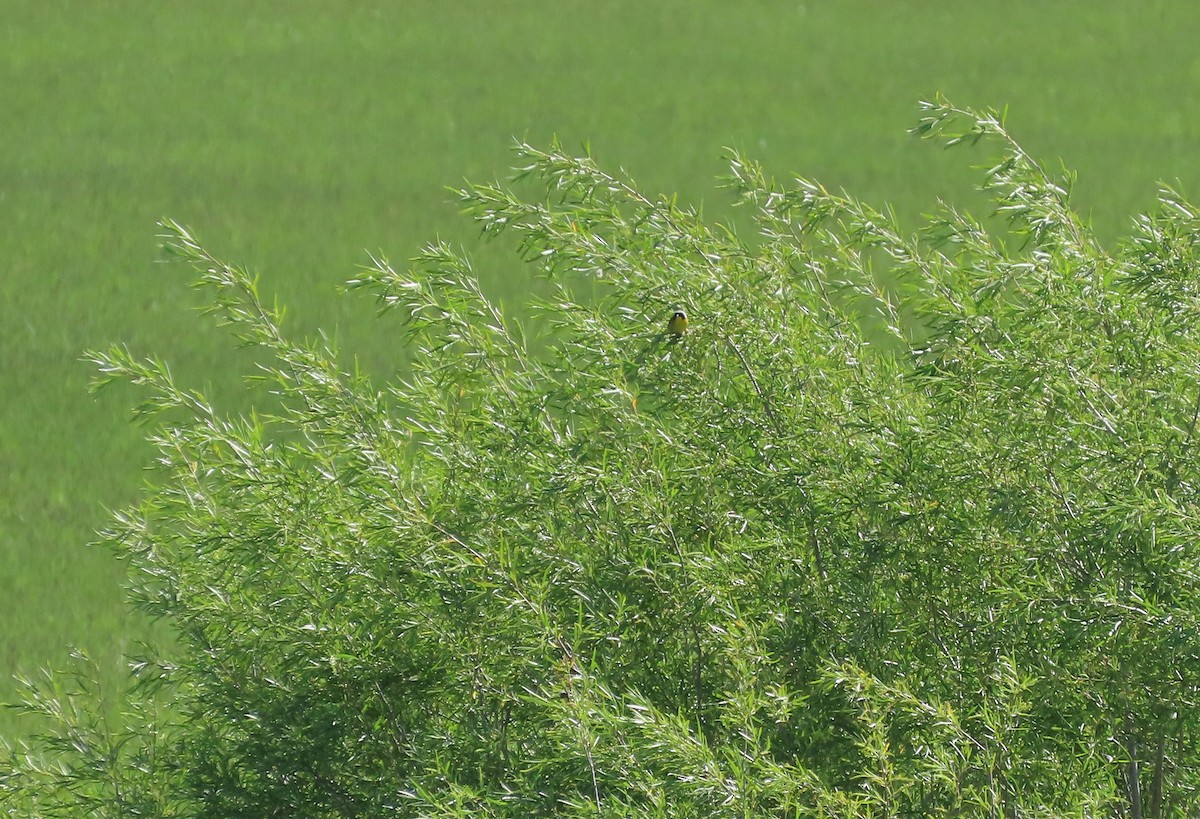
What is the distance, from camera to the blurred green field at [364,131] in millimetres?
12617

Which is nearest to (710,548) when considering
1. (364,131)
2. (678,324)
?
(678,324)

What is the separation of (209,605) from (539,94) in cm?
1718

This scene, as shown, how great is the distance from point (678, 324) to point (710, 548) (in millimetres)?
588

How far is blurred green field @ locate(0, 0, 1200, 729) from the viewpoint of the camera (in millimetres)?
12617

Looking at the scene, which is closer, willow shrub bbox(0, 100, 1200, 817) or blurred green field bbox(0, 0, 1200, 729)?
willow shrub bbox(0, 100, 1200, 817)

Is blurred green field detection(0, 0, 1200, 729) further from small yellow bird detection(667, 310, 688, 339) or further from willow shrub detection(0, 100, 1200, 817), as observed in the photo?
small yellow bird detection(667, 310, 688, 339)

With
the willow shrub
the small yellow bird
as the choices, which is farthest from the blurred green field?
the small yellow bird

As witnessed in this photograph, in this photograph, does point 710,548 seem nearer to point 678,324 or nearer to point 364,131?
point 678,324

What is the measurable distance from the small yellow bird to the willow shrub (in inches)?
1.6

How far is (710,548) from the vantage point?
153 inches

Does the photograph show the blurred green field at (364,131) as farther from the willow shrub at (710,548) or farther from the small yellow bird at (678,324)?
the small yellow bird at (678,324)

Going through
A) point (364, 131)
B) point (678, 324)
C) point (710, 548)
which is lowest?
point (364, 131)

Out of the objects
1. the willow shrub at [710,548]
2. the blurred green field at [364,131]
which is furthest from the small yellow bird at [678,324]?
the blurred green field at [364,131]

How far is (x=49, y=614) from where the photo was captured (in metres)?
9.05
